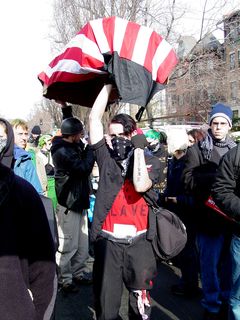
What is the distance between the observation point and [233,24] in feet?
45.8

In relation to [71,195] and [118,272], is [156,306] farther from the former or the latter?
[71,195]

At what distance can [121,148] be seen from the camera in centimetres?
285

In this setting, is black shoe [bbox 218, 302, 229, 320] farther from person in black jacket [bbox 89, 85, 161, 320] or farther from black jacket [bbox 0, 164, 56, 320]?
black jacket [bbox 0, 164, 56, 320]

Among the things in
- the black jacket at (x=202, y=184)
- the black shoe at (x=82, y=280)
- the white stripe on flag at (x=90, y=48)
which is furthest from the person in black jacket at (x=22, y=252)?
the black shoe at (x=82, y=280)

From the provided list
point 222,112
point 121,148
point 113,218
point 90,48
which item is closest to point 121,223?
point 113,218

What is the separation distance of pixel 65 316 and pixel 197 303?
1412 millimetres

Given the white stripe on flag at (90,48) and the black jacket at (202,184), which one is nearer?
the white stripe on flag at (90,48)

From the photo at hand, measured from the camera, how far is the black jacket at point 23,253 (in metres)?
1.37

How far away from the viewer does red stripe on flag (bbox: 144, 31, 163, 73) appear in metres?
2.82

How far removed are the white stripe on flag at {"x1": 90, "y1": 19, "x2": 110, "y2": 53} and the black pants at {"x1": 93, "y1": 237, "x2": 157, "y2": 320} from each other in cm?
143

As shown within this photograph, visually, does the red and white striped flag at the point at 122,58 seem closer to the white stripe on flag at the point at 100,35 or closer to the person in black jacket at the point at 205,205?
the white stripe on flag at the point at 100,35

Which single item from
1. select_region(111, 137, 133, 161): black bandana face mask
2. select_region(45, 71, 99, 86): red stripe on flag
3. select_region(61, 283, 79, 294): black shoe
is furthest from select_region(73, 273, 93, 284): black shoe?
select_region(45, 71, 99, 86): red stripe on flag

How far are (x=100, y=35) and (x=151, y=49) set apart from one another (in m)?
0.40

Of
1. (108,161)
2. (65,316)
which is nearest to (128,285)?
(108,161)
